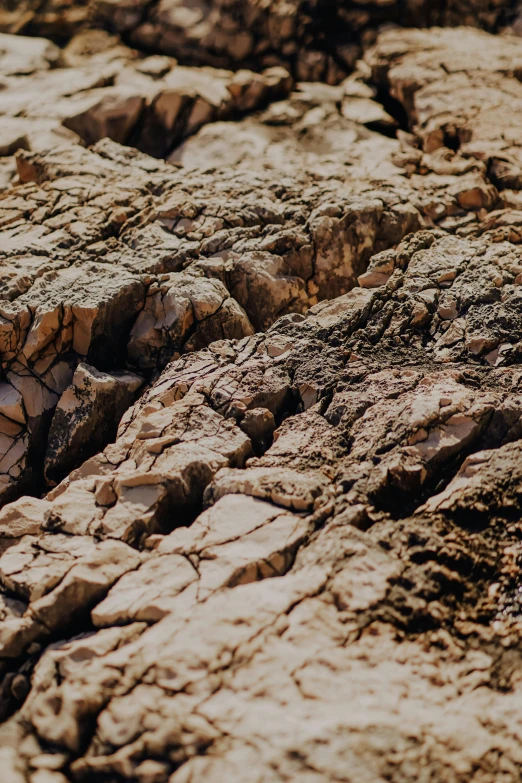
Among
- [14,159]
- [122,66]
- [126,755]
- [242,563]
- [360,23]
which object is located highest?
[360,23]

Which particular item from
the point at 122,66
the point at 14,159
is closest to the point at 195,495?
the point at 14,159

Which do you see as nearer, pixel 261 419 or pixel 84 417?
pixel 261 419

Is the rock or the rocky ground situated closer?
the rocky ground

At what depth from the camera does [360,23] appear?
6.70m

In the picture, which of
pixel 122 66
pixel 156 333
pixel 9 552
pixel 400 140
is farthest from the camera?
pixel 122 66

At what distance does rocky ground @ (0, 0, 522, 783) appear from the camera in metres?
2.04

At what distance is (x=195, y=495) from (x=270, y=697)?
1.03 meters

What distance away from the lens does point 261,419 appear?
3158 millimetres

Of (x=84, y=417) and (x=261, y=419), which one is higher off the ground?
(x=261, y=419)

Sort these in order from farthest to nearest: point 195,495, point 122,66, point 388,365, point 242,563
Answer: point 122,66, point 388,365, point 195,495, point 242,563

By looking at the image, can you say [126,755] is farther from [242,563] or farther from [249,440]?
[249,440]

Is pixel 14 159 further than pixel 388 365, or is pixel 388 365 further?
pixel 14 159

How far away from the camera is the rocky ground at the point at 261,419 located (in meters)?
2.04

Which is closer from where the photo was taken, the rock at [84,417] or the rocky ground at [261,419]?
the rocky ground at [261,419]
